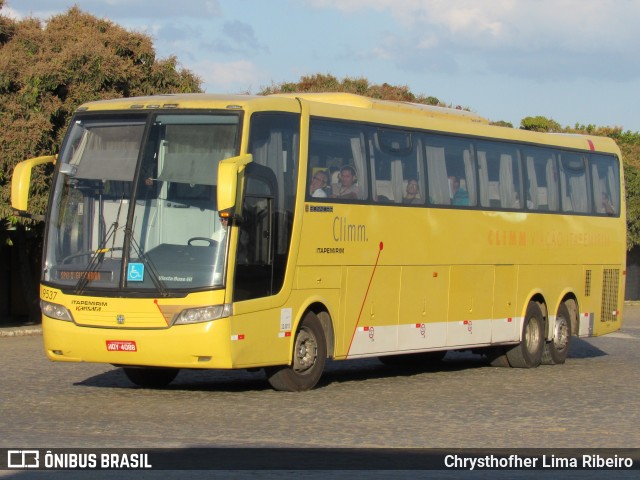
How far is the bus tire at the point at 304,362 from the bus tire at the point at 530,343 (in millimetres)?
5729

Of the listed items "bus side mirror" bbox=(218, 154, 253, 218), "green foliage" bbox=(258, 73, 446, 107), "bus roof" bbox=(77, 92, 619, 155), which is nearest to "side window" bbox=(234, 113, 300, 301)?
"bus roof" bbox=(77, 92, 619, 155)

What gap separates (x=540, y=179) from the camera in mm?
22250

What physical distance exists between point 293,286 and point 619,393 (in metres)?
4.44

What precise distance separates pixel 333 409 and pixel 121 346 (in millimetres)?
2452

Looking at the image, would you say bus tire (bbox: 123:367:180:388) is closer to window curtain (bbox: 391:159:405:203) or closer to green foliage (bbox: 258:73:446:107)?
window curtain (bbox: 391:159:405:203)

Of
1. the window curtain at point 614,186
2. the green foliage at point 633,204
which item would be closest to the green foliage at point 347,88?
the green foliage at point 633,204

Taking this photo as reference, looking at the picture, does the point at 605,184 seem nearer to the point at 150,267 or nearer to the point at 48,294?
the point at 150,267

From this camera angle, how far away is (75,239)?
1560 cm

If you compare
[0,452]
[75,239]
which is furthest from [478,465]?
[75,239]

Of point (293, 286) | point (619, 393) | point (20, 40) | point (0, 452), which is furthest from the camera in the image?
point (20, 40)

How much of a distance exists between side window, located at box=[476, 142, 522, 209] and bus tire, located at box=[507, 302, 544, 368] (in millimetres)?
1788

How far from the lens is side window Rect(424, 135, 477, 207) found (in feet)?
63.3

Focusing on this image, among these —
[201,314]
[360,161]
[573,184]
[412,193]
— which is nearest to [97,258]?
[201,314]

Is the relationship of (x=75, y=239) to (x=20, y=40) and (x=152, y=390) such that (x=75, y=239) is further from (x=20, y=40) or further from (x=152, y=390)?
(x=20, y=40)
